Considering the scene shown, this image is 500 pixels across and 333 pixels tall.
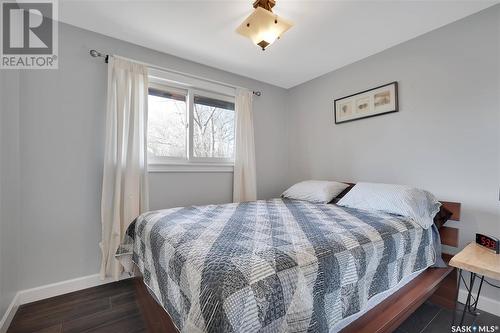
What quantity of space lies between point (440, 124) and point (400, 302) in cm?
163

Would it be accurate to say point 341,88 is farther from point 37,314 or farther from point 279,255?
point 37,314

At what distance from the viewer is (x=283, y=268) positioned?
90 centimetres

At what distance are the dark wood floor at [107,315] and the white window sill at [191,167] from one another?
113cm

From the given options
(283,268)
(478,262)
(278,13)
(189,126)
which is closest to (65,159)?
(189,126)

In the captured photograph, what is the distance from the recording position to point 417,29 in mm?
2059

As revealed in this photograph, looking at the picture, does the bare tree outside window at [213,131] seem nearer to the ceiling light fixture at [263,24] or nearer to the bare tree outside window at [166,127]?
the bare tree outside window at [166,127]

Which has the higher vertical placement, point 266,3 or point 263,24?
point 266,3

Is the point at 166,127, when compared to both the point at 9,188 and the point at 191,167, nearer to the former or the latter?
the point at 191,167

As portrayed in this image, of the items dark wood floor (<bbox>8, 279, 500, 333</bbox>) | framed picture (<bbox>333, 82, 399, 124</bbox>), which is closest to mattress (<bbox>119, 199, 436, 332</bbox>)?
dark wood floor (<bbox>8, 279, 500, 333</bbox>)

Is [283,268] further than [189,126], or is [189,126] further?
[189,126]

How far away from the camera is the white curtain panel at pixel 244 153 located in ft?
9.45

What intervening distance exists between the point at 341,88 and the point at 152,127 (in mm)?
2364

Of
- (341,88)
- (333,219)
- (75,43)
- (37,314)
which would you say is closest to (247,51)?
(341,88)

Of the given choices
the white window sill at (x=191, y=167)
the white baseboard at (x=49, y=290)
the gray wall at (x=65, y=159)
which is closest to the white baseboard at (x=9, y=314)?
the white baseboard at (x=49, y=290)
